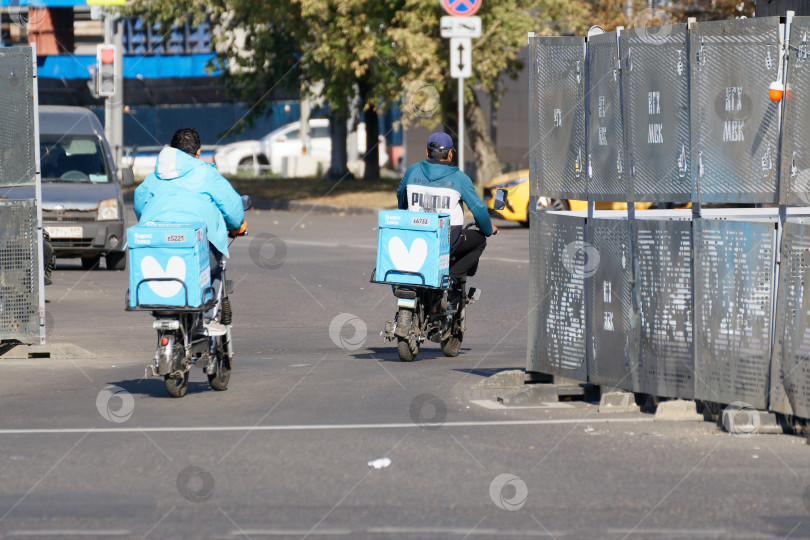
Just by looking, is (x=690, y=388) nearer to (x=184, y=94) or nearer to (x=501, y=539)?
(x=501, y=539)

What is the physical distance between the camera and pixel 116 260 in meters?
19.5

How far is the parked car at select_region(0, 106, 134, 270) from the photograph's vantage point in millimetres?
18562

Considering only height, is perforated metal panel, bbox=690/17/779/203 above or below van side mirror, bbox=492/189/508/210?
above

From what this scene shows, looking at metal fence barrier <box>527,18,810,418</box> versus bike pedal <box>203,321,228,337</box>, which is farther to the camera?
bike pedal <box>203,321,228,337</box>

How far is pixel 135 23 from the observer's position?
195ft

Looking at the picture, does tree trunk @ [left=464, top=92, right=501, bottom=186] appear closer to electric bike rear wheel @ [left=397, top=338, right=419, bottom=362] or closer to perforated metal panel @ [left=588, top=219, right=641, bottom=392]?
electric bike rear wheel @ [left=397, top=338, right=419, bottom=362]

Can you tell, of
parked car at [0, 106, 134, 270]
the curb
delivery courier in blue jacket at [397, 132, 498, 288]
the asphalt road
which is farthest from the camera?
the curb

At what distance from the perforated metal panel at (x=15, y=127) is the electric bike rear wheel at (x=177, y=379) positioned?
2770 mm

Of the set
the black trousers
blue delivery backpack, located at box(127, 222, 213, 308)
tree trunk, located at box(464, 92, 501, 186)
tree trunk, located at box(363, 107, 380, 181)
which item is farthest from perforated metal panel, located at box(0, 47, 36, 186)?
tree trunk, located at box(363, 107, 380, 181)

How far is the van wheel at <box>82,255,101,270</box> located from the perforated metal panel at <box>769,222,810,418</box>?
13.4 meters

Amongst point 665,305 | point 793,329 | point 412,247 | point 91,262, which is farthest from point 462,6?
point 793,329

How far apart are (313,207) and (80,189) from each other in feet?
42.7

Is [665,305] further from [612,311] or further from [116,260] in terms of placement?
[116,260]

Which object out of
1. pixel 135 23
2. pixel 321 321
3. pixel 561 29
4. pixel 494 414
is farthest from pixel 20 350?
pixel 135 23
